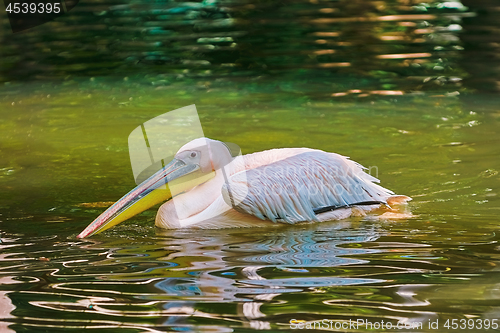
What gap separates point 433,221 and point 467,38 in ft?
26.3

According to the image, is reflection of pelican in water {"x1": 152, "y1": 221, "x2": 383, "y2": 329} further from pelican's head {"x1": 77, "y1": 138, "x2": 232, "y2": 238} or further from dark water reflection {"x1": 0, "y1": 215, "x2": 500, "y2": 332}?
pelican's head {"x1": 77, "y1": 138, "x2": 232, "y2": 238}

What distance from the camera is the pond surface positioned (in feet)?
11.0

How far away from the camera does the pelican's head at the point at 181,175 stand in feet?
16.9

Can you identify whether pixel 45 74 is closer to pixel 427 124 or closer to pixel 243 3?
pixel 243 3

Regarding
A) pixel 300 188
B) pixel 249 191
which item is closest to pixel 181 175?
pixel 249 191

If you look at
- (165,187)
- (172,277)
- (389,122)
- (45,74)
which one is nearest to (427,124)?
(389,122)

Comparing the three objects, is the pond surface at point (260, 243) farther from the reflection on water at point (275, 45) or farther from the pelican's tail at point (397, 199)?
the reflection on water at point (275, 45)

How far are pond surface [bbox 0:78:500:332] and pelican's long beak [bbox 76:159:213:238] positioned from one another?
4.1 inches

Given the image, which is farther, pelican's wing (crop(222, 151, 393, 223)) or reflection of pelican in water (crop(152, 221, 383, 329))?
pelican's wing (crop(222, 151, 393, 223))

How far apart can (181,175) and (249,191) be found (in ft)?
1.80

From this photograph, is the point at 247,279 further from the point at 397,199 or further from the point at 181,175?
the point at 397,199

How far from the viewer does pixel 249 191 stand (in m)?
5.11

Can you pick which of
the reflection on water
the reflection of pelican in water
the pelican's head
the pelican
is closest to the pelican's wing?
the pelican

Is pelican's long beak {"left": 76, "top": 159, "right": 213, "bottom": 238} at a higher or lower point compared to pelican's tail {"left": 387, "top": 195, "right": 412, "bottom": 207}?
higher
